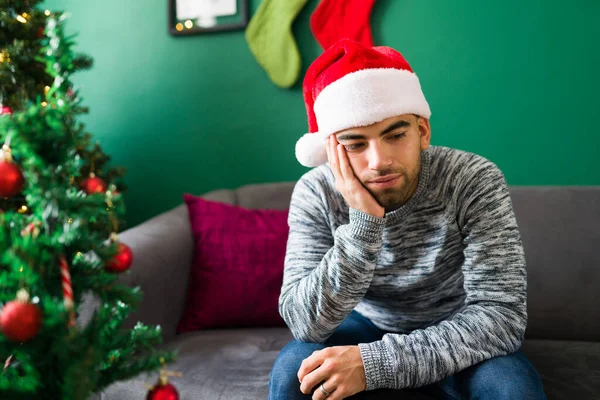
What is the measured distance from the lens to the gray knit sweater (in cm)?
102

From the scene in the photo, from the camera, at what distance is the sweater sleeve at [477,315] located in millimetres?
999

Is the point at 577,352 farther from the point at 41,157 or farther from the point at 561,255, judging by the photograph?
the point at 41,157

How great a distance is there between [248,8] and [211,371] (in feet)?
4.79

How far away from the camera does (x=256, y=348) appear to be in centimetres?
148

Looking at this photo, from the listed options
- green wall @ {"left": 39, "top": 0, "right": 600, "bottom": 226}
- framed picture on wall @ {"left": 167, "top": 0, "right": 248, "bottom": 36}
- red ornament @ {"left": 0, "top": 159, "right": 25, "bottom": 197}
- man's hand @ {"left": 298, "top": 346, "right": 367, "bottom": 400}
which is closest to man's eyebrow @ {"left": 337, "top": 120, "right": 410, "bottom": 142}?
man's hand @ {"left": 298, "top": 346, "right": 367, "bottom": 400}

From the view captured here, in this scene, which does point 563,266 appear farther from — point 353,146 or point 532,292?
point 353,146

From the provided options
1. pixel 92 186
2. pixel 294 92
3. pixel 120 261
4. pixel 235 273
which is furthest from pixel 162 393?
pixel 294 92

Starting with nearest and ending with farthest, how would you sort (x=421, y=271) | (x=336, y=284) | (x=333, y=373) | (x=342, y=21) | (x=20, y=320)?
(x=20, y=320)
(x=333, y=373)
(x=336, y=284)
(x=421, y=271)
(x=342, y=21)

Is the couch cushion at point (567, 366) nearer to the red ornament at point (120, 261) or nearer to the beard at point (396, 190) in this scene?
the beard at point (396, 190)

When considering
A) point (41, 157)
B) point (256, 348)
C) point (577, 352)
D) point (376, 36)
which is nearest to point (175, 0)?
point (376, 36)

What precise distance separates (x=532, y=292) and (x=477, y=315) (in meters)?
0.64

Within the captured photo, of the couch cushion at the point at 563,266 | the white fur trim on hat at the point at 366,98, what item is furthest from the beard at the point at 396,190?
the couch cushion at the point at 563,266

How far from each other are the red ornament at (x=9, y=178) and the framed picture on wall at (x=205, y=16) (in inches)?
62.2

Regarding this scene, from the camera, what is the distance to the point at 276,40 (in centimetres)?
204
